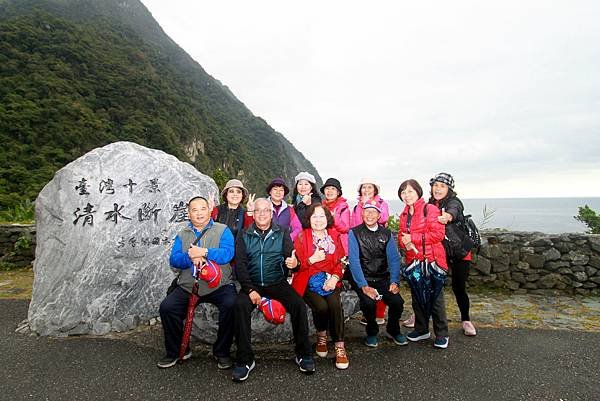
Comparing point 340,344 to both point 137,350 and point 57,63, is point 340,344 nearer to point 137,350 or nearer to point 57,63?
point 137,350

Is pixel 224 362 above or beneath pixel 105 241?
beneath

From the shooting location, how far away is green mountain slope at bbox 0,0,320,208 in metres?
23.7

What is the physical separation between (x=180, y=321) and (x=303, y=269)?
1.38 metres

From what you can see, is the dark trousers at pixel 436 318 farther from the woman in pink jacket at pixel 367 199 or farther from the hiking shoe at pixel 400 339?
the woman in pink jacket at pixel 367 199

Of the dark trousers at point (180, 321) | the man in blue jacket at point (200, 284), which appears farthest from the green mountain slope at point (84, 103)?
the dark trousers at point (180, 321)

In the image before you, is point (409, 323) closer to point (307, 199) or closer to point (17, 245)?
point (307, 199)

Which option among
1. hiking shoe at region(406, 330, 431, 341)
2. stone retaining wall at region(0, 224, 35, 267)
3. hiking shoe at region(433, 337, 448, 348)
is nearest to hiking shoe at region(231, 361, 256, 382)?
hiking shoe at region(406, 330, 431, 341)

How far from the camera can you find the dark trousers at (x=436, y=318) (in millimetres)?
3678

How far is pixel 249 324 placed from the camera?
3.21 meters

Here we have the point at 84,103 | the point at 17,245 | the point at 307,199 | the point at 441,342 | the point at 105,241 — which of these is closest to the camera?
the point at 441,342

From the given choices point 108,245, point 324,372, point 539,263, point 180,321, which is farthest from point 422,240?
point 108,245

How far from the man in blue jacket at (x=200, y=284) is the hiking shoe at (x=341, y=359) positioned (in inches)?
42.4

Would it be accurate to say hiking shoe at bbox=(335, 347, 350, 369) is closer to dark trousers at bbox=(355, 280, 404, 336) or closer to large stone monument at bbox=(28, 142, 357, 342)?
dark trousers at bbox=(355, 280, 404, 336)

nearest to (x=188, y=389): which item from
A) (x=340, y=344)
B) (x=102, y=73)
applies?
(x=340, y=344)
